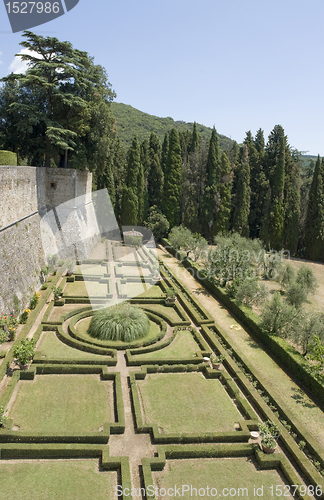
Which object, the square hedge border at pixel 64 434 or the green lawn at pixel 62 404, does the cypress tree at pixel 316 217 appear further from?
the green lawn at pixel 62 404

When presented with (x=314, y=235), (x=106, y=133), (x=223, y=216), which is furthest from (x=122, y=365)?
(x=314, y=235)

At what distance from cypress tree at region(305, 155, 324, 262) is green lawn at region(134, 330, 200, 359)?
25367 millimetres

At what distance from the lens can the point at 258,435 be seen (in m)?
10.5

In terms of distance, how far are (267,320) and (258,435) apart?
23.3ft

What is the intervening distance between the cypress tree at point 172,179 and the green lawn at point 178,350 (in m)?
23.1

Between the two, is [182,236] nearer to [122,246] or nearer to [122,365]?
[122,246]

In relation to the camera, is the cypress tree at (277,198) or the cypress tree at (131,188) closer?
the cypress tree at (131,188)

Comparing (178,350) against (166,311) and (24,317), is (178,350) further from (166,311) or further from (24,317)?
(24,317)

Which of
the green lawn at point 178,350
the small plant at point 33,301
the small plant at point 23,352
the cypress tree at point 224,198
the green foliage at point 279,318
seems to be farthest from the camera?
the cypress tree at point 224,198

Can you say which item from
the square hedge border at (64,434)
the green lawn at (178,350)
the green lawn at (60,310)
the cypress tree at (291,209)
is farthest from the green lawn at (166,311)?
the cypress tree at (291,209)

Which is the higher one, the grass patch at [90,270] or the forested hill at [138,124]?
the forested hill at [138,124]

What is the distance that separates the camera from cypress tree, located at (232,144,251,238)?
38281 millimetres

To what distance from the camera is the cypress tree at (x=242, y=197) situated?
1507 inches

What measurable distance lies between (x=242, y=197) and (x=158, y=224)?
31.3 feet
